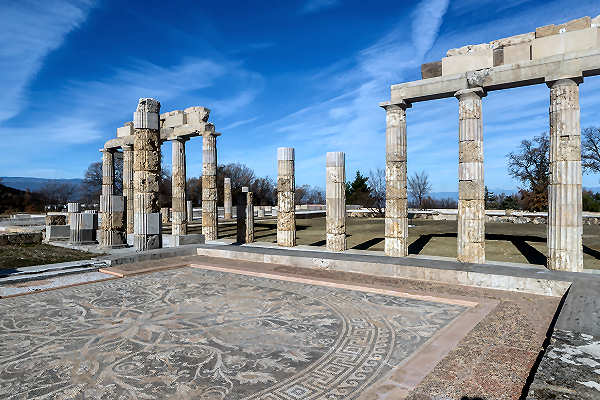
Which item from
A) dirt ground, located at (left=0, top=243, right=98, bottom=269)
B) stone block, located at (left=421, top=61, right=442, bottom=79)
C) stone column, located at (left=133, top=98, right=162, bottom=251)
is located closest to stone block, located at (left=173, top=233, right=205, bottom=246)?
stone column, located at (left=133, top=98, right=162, bottom=251)

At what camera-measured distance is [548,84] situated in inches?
338

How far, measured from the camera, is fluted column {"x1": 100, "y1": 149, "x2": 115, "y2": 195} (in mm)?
19016

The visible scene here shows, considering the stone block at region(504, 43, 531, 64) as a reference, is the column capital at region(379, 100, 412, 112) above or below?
below

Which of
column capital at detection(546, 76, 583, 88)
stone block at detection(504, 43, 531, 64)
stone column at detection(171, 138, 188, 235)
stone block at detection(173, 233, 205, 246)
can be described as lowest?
stone block at detection(173, 233, 205, 246)

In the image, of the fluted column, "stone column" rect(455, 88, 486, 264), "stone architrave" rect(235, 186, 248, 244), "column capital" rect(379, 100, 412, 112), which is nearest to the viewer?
"stone column" rect(455, 88, 486, 264)

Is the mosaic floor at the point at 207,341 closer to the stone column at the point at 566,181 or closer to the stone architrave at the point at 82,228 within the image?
the stone column at the point at 566,181

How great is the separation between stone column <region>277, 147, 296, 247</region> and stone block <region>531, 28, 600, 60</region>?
25.2 feet

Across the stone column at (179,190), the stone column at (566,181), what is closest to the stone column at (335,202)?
the stone column at (566,181)

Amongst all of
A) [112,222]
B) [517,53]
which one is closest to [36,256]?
[112,222]

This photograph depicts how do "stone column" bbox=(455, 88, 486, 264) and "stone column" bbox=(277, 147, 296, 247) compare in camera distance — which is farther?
"stone column" bbox=(277, 147, 296, 247)

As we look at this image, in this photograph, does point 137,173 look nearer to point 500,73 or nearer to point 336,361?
point 336,361

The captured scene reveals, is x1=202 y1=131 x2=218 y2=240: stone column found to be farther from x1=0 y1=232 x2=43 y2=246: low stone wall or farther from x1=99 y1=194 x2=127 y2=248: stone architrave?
x1=0 y1=232 x2=43 y2=246: low stone wall

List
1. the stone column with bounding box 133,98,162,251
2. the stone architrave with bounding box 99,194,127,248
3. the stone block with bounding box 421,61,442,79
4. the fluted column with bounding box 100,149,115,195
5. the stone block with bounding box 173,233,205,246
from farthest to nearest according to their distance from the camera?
the fluted column with bounding box 100,149,115,195 → the stone block with bounding box 173,233,205,246 → the stone architrave with bounding box 99,194,127,248 → the stone column with bounding box 133,98,162,251 → the stone block with bounding box 421,61,442,79

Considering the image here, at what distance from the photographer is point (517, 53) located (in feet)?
29.2
